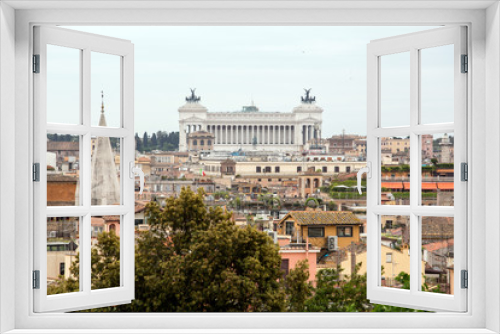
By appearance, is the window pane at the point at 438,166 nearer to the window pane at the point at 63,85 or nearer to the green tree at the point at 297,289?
the window pane at the point at 63,85

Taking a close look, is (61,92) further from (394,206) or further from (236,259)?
(236,259)

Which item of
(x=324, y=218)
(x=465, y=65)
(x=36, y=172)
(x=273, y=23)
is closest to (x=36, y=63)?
(x=36, y=172)

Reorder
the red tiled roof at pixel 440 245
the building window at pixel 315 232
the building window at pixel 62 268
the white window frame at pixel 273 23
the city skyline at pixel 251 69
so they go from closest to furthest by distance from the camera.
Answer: the white window frame at pixel 273 23 < the red tiled roof at pixel 440 245 < the building window at pixel 62 268 < the city skyline at pixel 251 69 < the building window at pixel 315 232

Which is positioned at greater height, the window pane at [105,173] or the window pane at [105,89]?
the window pane at [105,89]

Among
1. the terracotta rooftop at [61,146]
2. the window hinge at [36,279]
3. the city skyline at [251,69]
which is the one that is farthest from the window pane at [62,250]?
the city skyline at [251,69]

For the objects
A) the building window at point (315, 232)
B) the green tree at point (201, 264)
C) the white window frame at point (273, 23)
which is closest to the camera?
the white window frame at point (273, 23)

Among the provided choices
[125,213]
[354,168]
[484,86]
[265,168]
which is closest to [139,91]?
[265,168]
